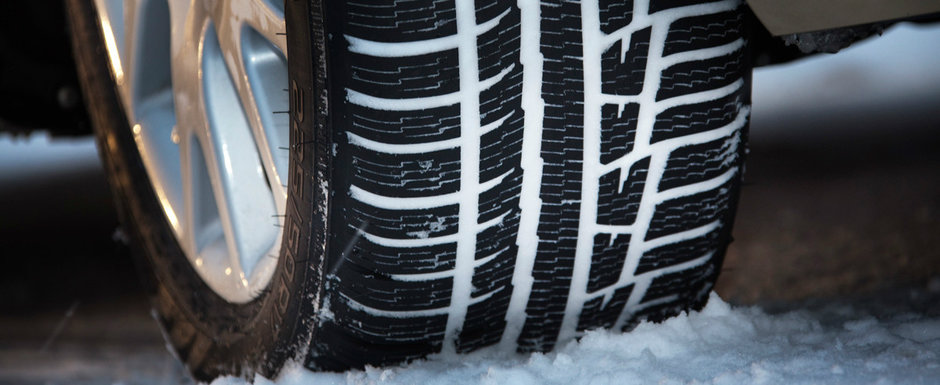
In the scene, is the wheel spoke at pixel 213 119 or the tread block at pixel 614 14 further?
the wheel spoke at pixel 213 119

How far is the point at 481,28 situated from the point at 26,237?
2565 mm

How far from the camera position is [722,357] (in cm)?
96

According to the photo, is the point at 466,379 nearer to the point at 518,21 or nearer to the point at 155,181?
the point at 518,21

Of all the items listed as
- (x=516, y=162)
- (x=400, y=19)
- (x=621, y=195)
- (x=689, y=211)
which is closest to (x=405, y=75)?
(x=400, y=19)

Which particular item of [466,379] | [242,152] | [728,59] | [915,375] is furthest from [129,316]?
[915,375]

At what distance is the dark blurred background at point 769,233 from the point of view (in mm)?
1545

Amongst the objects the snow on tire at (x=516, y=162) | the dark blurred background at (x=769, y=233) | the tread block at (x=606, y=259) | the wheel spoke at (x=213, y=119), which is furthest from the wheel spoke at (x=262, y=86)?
the dark blurred background at (x=769, y=233)

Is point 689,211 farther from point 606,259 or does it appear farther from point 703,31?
point 703,31

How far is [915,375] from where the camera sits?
0.84 meters

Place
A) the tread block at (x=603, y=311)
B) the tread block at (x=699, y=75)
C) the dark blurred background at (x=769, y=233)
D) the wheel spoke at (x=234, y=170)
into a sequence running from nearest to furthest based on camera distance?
the tread block at (x=699, y=75) < the tread block at (x=603, y=311) < the wheel spoke at (x=234, y=170) < the dark blurred background at (x=769, y=233)

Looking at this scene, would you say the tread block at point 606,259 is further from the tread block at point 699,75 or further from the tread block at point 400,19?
the tread block at point 400,19

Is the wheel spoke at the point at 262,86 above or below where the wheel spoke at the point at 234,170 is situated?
above

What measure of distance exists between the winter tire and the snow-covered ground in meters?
0.03

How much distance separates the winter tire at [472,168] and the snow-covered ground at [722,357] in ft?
0.10
